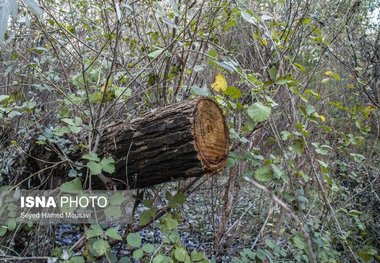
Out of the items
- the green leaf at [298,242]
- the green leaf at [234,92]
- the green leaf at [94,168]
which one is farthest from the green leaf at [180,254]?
the green leaf at [234,92]

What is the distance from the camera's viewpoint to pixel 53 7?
9.47 feet

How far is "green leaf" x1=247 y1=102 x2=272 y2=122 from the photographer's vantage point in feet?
5.09

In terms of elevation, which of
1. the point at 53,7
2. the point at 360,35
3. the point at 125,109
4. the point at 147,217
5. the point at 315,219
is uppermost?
the point at 53,7

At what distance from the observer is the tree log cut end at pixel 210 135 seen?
168 centimetres

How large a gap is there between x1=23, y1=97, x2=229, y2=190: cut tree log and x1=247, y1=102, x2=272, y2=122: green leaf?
0.25 meters

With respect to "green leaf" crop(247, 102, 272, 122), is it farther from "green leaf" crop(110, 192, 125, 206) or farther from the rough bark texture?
"green leaf" crop(110, 192, 125, 206)

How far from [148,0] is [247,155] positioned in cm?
112

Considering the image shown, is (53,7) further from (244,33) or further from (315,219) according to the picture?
(315,219)

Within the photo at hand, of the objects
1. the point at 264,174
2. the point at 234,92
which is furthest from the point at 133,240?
the point at 234,92

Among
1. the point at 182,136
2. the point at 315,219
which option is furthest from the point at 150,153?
the point at 315,219

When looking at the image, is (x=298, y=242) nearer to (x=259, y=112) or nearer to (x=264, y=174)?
(x=264, y=174)

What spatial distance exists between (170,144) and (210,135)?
0.64 feet

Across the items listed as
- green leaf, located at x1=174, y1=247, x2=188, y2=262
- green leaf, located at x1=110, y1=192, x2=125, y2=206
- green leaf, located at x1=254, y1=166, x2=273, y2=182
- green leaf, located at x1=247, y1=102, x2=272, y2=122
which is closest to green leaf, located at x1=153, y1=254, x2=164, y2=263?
green leaf, located at x1=174, y1=247, x2=188, y2=262

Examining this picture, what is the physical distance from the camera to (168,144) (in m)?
1.72
